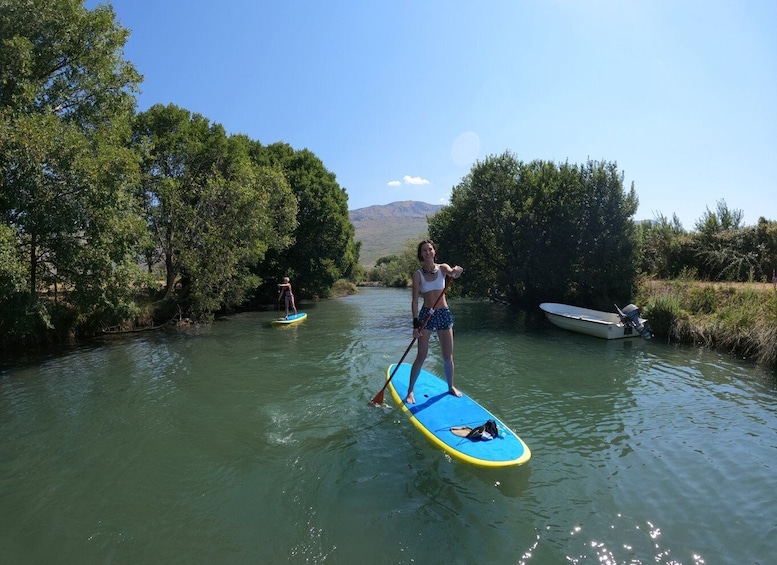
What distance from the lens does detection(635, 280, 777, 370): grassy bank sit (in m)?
12.1

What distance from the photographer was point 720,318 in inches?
548

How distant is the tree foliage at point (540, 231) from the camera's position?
68.6ft

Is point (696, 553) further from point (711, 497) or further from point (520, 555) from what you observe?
point (520, 555)

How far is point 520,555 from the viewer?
4.12 m

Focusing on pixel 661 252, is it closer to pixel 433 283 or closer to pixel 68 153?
pixel 433 283

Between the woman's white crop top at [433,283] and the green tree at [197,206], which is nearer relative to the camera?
the woman's white crop top at [433,283]

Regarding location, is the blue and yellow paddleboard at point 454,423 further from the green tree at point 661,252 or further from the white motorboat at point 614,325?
the green tree at point 661,252

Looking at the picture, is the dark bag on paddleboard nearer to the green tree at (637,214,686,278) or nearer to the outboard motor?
the outboard motor

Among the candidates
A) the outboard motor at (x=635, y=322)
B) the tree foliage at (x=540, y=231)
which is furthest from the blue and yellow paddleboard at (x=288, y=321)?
the outboard motor at (x=635, y=322)

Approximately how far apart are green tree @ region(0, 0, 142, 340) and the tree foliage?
1665 cm

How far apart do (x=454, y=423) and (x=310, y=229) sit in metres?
28.8

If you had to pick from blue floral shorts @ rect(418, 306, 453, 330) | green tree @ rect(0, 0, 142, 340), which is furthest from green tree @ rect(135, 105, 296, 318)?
blue floral shorts @ rect(418, 306, 453, 330)

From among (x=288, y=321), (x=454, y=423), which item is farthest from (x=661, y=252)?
(x=454, y=423)

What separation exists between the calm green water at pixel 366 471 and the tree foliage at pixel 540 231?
10.3 meters
